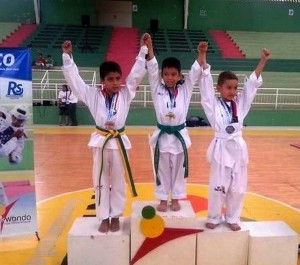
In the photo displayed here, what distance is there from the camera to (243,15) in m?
16.1

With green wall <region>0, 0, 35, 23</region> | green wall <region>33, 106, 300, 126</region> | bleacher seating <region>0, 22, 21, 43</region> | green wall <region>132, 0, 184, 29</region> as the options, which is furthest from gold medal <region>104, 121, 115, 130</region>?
green wall <region>0, 0, 35, 23</region>

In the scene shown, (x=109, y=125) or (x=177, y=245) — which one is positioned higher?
(x=109, y=125)

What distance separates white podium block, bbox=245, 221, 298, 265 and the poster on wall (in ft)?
6.14

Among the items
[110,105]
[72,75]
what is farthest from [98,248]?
[72,75]

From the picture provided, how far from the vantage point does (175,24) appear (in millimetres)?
16234

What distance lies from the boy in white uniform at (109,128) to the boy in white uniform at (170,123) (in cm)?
18

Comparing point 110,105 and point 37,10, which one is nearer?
point 110,105

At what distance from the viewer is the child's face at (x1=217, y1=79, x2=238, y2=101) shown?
2.91m

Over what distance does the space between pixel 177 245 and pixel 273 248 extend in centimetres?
72

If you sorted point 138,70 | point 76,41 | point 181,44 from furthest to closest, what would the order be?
1. point 181,44
2. point 76,41
3. point 138,70

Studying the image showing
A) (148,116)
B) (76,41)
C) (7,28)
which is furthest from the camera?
(7,28)

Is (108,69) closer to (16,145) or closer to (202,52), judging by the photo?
(202,52)

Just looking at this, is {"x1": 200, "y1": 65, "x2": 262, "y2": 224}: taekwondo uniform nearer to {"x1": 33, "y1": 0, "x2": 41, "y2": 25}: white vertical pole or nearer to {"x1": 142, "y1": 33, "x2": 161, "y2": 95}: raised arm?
{"x1": 142, "y1": 33, "x2": 161, "y2": 95}: raised arm

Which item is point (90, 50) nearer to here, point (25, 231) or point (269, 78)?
point (269, 78)
